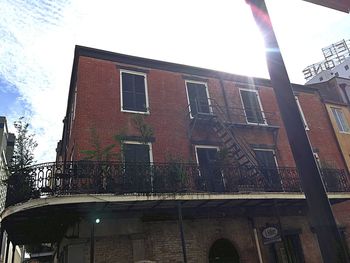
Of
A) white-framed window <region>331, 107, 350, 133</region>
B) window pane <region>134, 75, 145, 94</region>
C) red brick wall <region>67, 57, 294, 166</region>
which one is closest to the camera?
red brick wall <region>67, 57, 294, 166</region>

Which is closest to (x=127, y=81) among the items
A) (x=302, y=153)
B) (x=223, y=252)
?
(x=223, y=252)

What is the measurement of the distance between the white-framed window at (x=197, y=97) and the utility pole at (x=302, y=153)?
12046 mm

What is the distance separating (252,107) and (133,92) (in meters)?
6.61

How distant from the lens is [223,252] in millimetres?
11766

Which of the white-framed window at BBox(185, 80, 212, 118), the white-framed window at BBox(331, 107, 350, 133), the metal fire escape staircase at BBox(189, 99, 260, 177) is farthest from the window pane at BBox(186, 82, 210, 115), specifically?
the white-framed window at BBox(331, 107, 350, 133)

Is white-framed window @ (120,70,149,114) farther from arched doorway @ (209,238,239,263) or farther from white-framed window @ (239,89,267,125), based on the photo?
arched doorway @ (209,238,239,263)

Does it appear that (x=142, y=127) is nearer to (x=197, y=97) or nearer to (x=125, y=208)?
(x=125, y=208)

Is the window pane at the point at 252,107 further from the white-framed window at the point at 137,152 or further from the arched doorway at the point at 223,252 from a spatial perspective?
the arched doorway at the point at 223,252

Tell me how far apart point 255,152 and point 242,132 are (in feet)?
3.82

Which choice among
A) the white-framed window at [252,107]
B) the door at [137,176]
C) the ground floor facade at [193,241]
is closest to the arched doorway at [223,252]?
the ground floor facade at [193,241]

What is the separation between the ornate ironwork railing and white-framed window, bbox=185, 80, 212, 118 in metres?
3.67

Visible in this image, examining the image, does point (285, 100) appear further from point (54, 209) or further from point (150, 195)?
point (54, 209)

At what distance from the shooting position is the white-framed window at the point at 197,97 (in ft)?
48.0

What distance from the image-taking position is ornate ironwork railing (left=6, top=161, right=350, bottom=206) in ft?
28.8
